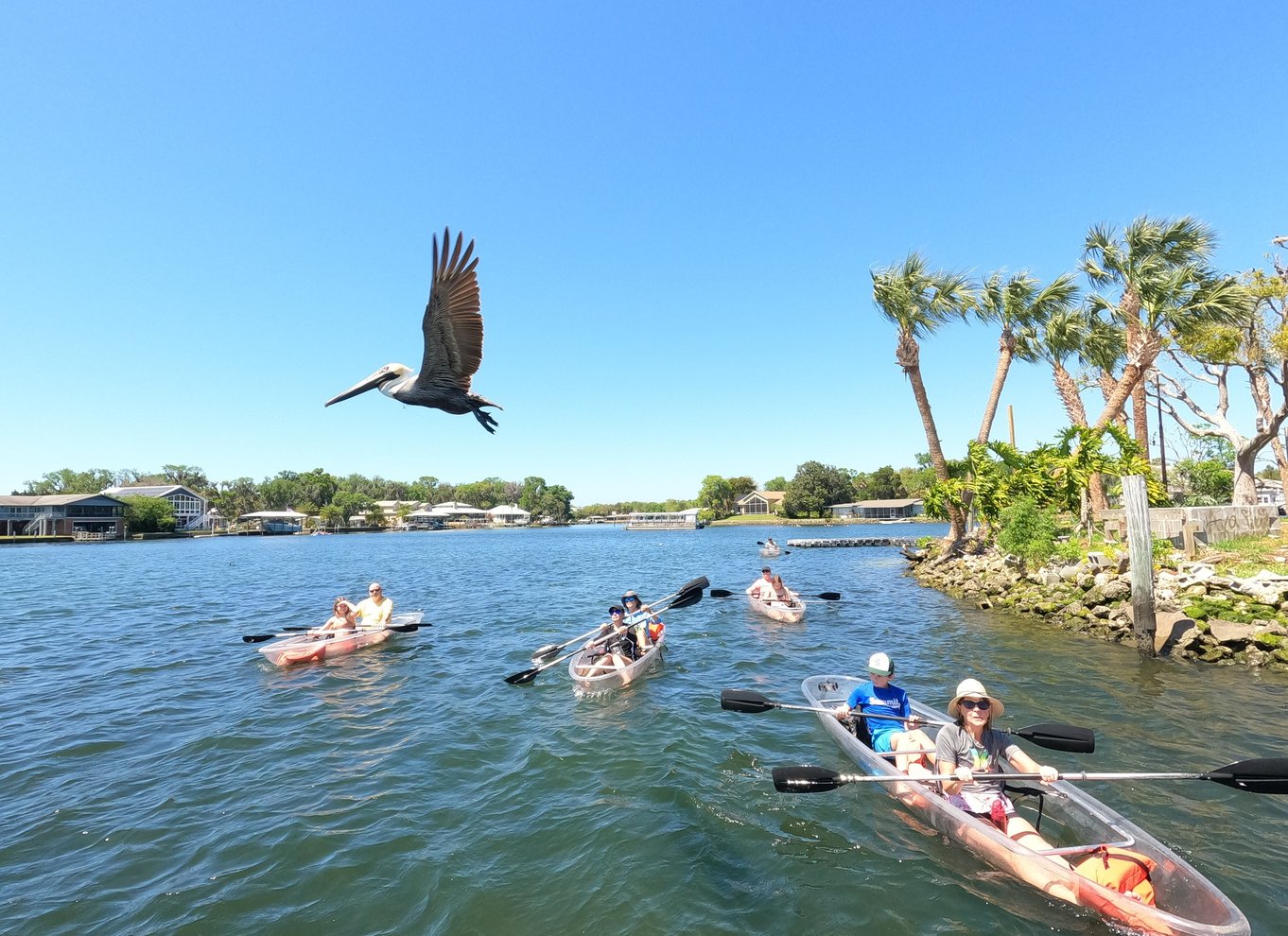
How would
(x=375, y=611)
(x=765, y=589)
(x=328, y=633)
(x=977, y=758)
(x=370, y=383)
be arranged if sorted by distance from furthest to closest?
(x=765, y=589)
(x=375, y=611)
(x=328, y=633)
(x=977, y=758)
(x=370, y=383)

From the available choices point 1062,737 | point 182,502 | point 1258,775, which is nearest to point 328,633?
point 1062,737

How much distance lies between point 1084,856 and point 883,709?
9.32 ft

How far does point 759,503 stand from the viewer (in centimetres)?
12912

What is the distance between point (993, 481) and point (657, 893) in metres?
25.2

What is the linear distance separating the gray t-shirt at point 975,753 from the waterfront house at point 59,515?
107039 mm

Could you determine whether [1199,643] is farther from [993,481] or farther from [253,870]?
[253,870]

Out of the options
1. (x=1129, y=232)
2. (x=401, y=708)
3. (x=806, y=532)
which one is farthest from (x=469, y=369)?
(x=806, y=532)

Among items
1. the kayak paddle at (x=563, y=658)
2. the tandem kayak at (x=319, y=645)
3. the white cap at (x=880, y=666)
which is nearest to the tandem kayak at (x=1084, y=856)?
the white cap at (x=880, y=666)

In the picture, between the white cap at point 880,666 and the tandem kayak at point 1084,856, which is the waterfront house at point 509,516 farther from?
the tandem kayak at point 1084,856

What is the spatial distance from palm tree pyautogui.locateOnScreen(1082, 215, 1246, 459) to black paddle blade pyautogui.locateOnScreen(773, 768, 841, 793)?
2500cm

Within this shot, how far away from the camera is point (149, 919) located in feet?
18.3

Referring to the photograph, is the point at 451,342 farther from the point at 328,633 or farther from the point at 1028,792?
the point at 328,633

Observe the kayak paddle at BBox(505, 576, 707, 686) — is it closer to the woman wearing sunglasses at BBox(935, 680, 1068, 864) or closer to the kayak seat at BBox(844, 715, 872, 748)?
the kayak seat at BBox(844, 715, 872, 748)

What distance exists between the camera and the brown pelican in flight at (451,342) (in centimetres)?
435
